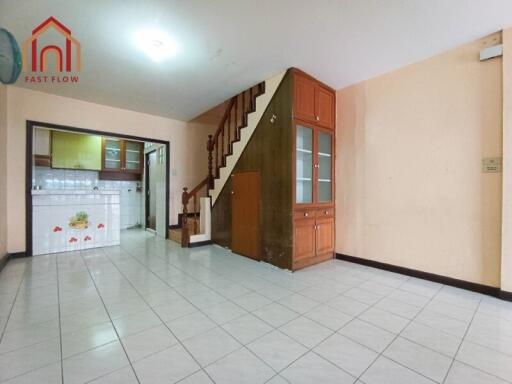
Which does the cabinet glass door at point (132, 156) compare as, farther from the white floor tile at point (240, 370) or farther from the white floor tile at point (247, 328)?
the white floor tile at point (240, 370)

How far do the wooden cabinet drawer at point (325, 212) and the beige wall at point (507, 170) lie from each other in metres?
1.99

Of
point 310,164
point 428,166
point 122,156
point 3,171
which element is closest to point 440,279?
point 428,166

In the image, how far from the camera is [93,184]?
6055mm

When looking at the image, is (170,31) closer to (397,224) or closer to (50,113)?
(50,113)

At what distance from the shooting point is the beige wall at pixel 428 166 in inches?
101

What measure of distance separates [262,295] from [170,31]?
9.88ft

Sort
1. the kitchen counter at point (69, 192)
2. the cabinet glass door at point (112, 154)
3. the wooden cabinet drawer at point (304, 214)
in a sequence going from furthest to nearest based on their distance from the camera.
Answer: the cabinet glass door at point (112, 154), the kitchen counter at point (69, 192), the wooden cabinet drawer at point (304, 214)

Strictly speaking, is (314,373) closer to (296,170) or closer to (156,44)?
(296,170)

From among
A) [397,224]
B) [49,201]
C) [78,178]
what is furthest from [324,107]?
[78,178]

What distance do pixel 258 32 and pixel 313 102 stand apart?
141 cm

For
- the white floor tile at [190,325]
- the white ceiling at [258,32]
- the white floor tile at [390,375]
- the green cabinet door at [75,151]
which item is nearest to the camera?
the white floor tile at [390,375]

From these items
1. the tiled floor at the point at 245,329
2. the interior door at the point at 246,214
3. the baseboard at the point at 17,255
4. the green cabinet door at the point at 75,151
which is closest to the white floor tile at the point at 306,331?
the tiled floor at the point at 245,329

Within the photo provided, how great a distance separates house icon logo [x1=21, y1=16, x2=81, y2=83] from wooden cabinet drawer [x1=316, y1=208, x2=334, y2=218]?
150 inches

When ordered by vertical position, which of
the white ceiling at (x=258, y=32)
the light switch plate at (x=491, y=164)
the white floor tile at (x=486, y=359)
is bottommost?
the white floor tile at (x=486, y=359)
